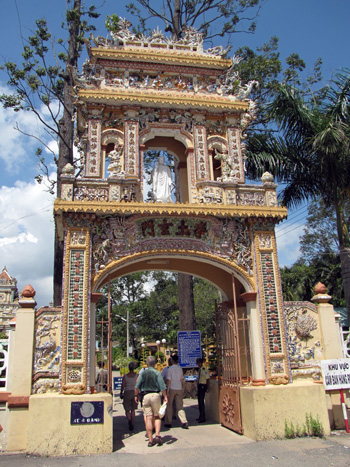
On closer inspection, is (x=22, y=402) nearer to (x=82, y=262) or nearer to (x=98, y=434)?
(x=98, y=434)

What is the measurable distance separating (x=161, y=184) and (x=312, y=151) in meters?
4.48

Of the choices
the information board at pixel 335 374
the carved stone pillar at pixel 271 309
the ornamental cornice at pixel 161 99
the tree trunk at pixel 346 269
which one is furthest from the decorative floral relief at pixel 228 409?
the ornamental cornice at pixel 161 99

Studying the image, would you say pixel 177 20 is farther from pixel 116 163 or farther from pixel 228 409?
pixel 228 409

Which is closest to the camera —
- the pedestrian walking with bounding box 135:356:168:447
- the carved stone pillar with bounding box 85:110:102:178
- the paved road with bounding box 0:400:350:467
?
the paved road with bounding box 0:400:350:467

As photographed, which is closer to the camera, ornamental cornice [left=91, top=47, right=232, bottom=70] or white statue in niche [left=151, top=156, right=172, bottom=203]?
white statue in niche [left=151, top=156, right=172, bottom=203]

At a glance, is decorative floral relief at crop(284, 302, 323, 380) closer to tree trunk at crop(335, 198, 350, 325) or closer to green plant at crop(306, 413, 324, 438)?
green plant at crop(306, 413, 324, 438)

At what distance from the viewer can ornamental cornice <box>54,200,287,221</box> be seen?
8.26 metres

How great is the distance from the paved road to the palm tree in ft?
15.1

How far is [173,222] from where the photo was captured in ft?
29.2

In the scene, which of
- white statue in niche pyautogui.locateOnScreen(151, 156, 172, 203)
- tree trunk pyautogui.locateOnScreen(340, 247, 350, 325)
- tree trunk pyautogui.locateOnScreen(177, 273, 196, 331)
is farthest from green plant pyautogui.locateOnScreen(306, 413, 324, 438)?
tree trunk pyautogui.locateOnScreen(177, 273, 196, 331)

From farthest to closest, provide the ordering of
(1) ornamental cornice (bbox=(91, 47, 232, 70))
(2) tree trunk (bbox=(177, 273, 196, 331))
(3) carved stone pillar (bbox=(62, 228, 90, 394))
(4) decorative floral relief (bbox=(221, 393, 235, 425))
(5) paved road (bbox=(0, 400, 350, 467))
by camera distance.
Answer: (2) tree trunk (bbox=(177, 273, 196, 331))
(1) ornamental cornice (bbox=(91, 47, 232, 70))
(4) decorative floral relief (bbox=(221, 393, 235, 425))
(3) carved stone pillar (bbox=(62, 228, 90, 394))
(5) paved road (bbox=(0, 400, 350, 467))

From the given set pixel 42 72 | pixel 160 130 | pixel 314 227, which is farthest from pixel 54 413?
pixel 314 227

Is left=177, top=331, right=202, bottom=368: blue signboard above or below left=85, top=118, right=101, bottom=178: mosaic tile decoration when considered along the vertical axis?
below

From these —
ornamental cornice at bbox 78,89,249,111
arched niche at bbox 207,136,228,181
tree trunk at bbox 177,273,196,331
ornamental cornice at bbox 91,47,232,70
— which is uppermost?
ornamental cornice at bbox 91,47,232,70
